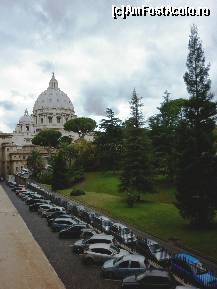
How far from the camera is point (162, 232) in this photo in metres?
36.5

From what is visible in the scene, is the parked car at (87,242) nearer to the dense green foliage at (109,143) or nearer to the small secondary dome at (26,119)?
the dense green foliage at (109,143)

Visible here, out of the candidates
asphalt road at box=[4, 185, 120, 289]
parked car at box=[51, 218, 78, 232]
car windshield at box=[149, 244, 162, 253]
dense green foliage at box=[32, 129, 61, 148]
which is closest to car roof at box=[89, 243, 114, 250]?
asphalt road at box=[4, 185, 120, 289]

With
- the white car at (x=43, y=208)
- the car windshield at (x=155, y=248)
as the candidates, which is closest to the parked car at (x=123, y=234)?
the car windshield at (x=155, y=248)

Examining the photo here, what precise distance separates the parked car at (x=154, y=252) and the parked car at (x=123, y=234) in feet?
3.97

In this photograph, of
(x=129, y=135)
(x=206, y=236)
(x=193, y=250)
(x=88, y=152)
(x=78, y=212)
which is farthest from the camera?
(x=88, y=152)

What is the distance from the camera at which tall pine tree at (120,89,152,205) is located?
54156mm

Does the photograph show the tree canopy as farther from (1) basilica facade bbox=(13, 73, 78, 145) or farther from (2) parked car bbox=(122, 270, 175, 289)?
(2) parked car bbox=(122, 270, 175, 289)

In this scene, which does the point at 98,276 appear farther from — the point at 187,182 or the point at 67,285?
the point at 187,182

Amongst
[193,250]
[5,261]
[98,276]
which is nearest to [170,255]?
[193,250]

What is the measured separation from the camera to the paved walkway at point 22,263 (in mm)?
24672

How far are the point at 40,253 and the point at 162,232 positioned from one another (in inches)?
407

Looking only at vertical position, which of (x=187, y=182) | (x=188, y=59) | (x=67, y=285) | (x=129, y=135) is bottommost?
(x=67, y=285)

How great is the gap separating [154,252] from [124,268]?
4.04 m

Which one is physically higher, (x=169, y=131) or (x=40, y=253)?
(x=169, y=131)
